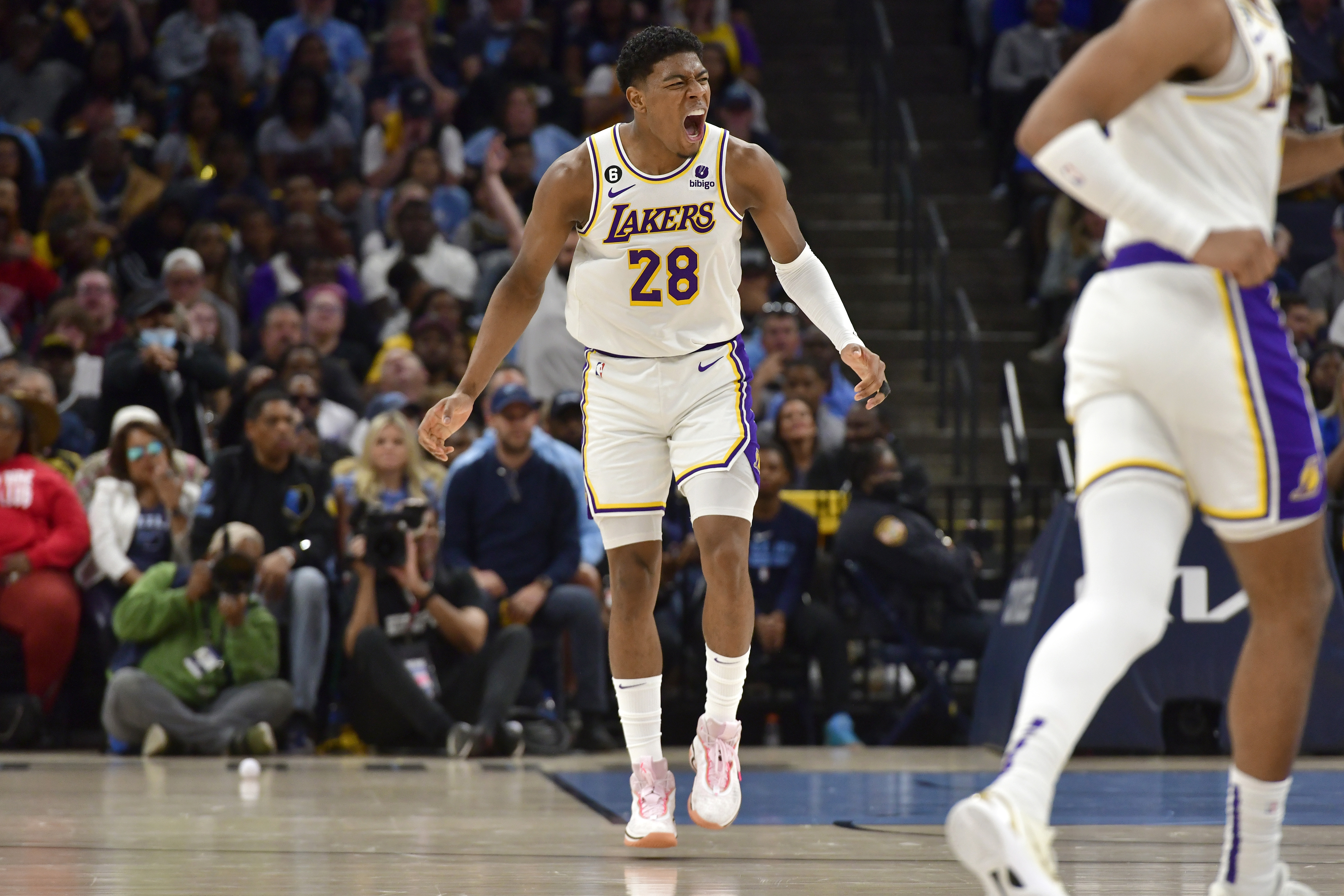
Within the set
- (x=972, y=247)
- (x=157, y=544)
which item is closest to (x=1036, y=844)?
(x=157, y=544)

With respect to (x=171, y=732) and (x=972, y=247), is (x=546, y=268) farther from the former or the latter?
(x=972, y=247)

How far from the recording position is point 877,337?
1309cm

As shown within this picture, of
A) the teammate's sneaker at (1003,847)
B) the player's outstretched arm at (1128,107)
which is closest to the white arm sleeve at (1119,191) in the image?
the player's outstretched arm at (1128,107)

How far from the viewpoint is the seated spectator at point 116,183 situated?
12688mm

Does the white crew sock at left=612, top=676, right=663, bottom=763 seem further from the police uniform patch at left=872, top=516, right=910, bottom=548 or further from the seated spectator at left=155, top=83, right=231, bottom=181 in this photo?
the seated spectator at left=155, top=83, right=231, bottom=181

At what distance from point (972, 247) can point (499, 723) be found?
7.29 m

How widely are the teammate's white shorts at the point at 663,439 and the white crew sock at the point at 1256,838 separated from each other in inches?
76.9

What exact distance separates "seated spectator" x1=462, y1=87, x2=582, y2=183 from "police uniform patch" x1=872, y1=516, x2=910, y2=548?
4.61m

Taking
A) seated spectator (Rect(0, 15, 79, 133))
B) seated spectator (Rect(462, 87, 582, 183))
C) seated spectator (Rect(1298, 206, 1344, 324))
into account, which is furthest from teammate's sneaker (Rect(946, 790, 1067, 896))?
seated spectator (Rect(0, 15, 79, 133))

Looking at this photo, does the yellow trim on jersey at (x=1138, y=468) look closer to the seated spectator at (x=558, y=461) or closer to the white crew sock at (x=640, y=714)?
the white crew sock at (x=640, y=714)

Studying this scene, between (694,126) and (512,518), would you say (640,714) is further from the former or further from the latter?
(512,518)

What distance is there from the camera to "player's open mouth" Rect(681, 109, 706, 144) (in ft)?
16.0

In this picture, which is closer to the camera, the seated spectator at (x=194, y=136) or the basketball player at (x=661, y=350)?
the basketball player at (x=661, y=350)

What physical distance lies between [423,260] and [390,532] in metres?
3.98
